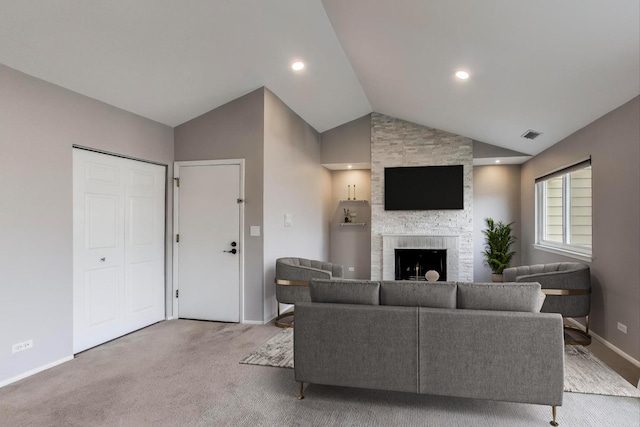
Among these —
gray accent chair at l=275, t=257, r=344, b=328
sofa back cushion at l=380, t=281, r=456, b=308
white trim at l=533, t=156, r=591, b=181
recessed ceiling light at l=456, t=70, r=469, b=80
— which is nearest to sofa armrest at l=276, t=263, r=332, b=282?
gray accent chair at l=275, t=257, r=344, b=328

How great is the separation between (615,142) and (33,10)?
5.10 m

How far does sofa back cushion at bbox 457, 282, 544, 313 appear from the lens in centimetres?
254

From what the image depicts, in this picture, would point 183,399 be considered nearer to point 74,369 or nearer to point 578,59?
point 74,369

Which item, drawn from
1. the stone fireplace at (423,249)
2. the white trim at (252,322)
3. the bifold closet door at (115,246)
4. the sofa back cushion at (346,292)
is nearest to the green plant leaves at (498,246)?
the stone fireplace at (423,249)

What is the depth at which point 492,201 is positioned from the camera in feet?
23.9

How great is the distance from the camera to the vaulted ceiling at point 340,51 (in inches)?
112

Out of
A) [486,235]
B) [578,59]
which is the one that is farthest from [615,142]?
[486,235]

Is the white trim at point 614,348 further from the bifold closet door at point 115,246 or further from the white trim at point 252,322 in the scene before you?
the bifold closet door at point 115,246

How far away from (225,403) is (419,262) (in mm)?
5004

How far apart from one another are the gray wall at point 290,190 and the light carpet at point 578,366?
0.97 metres

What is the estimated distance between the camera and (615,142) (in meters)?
3.76

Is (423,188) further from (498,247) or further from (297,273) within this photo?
(297,273)

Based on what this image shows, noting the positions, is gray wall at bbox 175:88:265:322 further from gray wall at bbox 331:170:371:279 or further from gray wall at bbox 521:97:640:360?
gray wall at bbox 521:97:640:360

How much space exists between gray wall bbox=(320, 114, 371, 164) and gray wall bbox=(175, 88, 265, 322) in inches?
102
